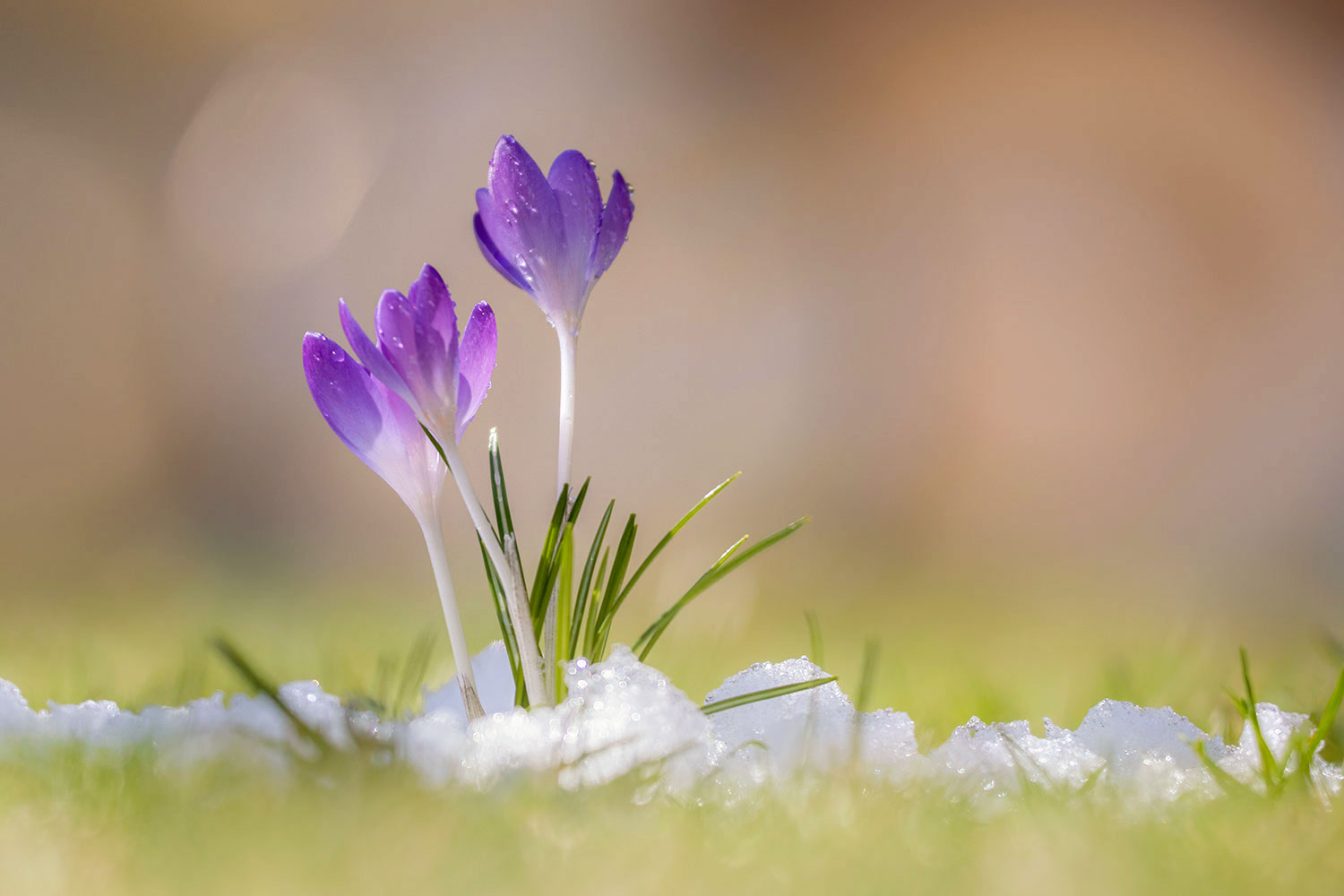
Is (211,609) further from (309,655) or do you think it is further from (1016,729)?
(1016,729)

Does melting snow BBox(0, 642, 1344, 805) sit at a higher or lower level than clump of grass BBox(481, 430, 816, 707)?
lower

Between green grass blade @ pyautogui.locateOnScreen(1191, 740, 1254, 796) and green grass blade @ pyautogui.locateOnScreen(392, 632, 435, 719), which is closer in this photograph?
green grass blade @ pyautogui.locateOnScreen(1191, 740, 1254, 796)

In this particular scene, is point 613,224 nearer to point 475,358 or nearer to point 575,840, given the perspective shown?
point 475,358

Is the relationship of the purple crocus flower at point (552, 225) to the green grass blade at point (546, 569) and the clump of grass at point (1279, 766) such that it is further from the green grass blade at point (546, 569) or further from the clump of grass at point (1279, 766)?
the clump of grass at point (1279, 766)

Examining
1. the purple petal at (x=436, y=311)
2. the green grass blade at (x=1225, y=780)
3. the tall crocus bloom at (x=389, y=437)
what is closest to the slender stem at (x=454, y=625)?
the tall crocus bloom at (x=389, y=437)

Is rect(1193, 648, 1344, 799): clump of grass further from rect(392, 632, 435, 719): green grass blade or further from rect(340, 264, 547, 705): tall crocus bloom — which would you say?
rect(392, 632, 435, 719): green grass blade

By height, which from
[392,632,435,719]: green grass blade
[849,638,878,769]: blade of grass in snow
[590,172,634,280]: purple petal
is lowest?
[849,638,878,769]: blade of grass in snow

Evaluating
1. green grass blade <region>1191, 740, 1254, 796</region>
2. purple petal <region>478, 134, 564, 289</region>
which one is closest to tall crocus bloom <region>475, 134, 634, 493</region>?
purple petal <region>478, 134, 564, 289</region>
